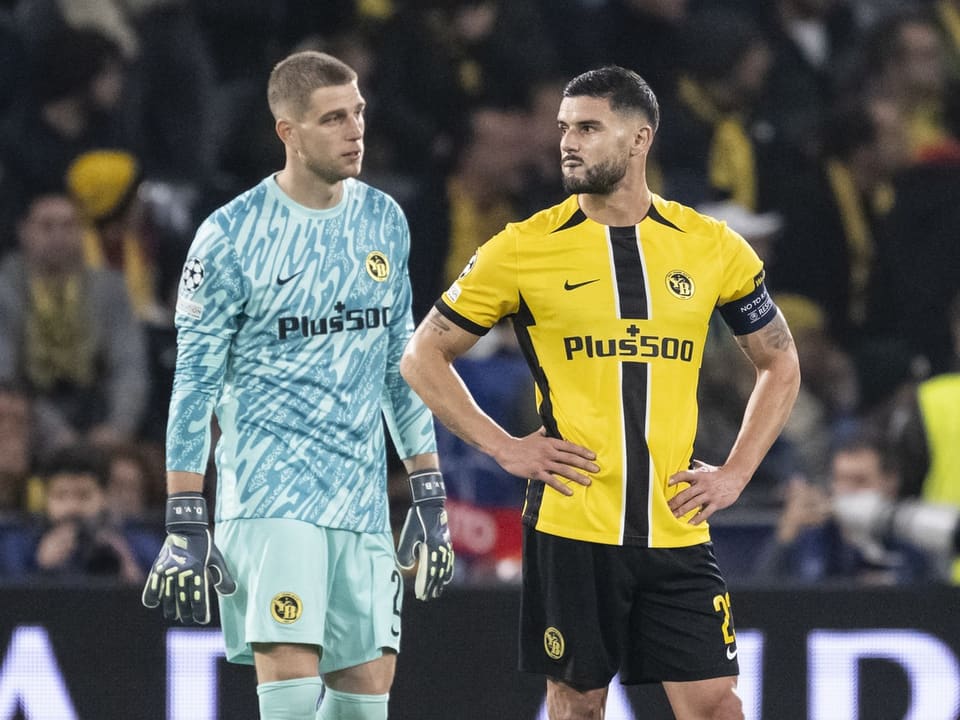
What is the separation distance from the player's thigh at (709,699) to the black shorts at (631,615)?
0.02 meters

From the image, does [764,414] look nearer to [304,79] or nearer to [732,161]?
[304,79]

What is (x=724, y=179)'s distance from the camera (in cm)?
974

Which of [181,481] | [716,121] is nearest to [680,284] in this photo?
[181,481]

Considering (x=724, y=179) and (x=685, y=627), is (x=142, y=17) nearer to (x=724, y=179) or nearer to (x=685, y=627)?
(x=724, y=179)

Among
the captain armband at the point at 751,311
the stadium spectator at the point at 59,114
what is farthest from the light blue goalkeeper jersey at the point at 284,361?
the stadium spectator at the point at 59,114

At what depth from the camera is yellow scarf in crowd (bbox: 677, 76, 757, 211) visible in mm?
Answer: 9703

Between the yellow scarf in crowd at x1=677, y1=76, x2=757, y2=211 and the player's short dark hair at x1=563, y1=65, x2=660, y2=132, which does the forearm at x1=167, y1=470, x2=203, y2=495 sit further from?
the yellow scarf in crowd at x1=677, y1=76, x2=757, y2=211

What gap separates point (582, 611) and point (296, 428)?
3.22 feet

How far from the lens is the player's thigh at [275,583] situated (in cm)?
536

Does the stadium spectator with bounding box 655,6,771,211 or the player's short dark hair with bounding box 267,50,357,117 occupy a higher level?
the stadium spectator with bounding box 655,6,771,211

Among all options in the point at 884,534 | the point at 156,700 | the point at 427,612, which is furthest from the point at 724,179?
the point at 156,700

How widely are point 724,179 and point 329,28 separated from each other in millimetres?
2237

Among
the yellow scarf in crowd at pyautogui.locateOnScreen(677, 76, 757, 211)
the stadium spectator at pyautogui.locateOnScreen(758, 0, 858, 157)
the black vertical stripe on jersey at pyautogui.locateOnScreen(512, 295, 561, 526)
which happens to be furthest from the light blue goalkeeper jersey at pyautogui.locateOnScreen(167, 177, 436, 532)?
the stadium spectator at pyautogui.locateOnScreen(758, 0, 858, 157)

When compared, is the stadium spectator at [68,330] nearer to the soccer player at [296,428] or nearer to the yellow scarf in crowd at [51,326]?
the yellow scarf in crowd at [51,326]
